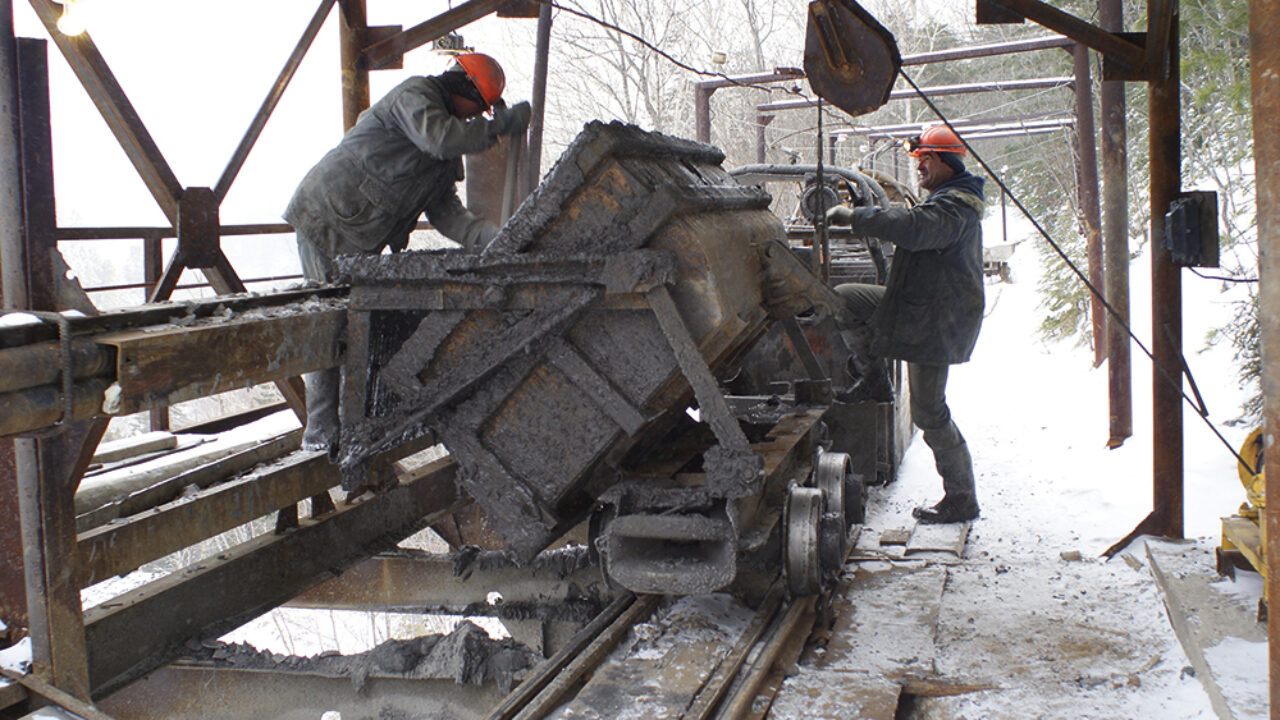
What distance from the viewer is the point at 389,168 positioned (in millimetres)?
4727

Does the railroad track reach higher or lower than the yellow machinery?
lower

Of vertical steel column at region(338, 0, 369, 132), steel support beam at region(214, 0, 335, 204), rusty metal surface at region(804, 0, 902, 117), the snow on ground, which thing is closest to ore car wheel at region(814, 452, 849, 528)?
the snow on ground

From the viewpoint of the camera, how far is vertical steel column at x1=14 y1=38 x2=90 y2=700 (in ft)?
9.15

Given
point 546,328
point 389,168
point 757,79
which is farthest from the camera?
point 757,79

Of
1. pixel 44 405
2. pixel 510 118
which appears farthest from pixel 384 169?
pixel 44 405

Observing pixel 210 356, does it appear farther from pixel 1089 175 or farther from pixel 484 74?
pixel 1089 175

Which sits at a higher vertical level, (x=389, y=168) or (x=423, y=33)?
(x=423, y=33)

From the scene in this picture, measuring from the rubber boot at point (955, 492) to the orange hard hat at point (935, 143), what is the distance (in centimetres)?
176

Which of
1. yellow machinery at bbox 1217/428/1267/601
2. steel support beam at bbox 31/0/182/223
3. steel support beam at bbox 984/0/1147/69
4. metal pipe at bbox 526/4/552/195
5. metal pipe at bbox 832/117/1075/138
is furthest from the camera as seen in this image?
metal pipe at bbox 832/117/1075/138

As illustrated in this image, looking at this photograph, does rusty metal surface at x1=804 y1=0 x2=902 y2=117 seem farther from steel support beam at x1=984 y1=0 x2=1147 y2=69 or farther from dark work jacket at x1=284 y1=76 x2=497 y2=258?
dark work jacket at x1=284 y1=76 x2=497 y2=258

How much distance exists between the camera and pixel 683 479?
3762 mm

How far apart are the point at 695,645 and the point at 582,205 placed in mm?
1790

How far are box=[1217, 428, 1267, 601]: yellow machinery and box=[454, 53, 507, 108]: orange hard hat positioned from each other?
149 inches

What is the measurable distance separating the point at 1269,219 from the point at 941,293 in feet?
9.75
